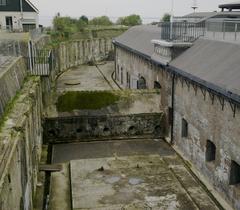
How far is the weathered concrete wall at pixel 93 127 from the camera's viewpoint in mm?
17391

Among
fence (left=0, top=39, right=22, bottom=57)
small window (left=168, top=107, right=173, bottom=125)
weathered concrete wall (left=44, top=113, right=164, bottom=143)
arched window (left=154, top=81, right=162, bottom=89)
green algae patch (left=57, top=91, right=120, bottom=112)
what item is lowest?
weathered concrete wall (left=44, top=113, right=164, bottom=143)

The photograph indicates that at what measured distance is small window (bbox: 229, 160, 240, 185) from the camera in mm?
11688

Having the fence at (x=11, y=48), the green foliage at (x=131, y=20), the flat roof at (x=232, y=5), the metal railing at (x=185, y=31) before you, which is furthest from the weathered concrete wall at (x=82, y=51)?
the metal railing at (x=185, y=31)

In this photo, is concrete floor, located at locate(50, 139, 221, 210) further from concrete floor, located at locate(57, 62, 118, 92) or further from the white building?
the white building

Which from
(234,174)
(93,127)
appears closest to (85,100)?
(93,127)

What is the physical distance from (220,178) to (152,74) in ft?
29.7

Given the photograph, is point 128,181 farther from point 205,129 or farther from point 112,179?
point 205,129

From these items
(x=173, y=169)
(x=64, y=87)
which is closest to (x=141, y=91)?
(x=173, y=169)

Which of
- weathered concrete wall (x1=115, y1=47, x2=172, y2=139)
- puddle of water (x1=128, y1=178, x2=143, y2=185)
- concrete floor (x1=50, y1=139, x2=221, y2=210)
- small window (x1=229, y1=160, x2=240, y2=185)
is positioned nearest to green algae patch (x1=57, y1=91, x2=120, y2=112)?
concrete floor (x1=50, y1=139, x2=221, y2=210)

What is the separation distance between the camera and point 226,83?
460 inches

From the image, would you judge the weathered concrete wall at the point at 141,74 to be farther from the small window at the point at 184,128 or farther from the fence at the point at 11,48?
the fence at the point at 11,48

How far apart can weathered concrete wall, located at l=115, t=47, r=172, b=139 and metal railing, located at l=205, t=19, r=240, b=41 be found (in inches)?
107

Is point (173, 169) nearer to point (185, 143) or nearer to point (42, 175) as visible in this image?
point (185, 143)

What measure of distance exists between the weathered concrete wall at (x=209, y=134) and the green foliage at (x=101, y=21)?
4382 centimetres
